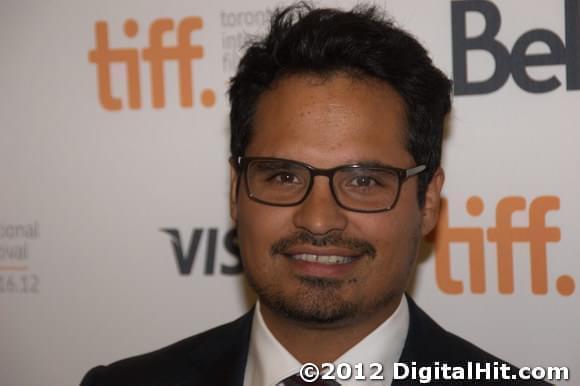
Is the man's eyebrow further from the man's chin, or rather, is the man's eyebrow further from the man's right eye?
the man's chin

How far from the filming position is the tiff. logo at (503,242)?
2.04m

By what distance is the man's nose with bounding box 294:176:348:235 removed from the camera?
1485 mm

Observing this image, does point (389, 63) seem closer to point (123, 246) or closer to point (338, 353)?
point (338, 353)

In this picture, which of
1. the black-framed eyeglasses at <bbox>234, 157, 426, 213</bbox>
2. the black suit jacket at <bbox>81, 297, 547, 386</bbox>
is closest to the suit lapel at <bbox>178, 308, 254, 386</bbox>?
the black suit jacket at <bbox>81, 297, 547, 386</bbox>

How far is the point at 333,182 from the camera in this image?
1513 mm

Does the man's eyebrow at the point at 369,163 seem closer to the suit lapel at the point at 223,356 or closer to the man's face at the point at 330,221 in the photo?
the man's face at the point at 330,221

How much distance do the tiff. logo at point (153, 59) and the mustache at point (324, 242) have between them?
81 cm

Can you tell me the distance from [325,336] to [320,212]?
0.30m

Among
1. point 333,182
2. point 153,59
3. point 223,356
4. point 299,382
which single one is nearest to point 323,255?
point 333,182

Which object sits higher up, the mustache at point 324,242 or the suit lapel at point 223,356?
the mustache at point 324,242

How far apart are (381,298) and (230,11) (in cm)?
103

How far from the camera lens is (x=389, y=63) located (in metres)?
1.61

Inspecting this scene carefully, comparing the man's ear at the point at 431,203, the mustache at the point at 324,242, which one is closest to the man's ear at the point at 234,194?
the mustache at the point at 324,242

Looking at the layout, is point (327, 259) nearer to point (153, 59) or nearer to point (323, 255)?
point (323, 255)
